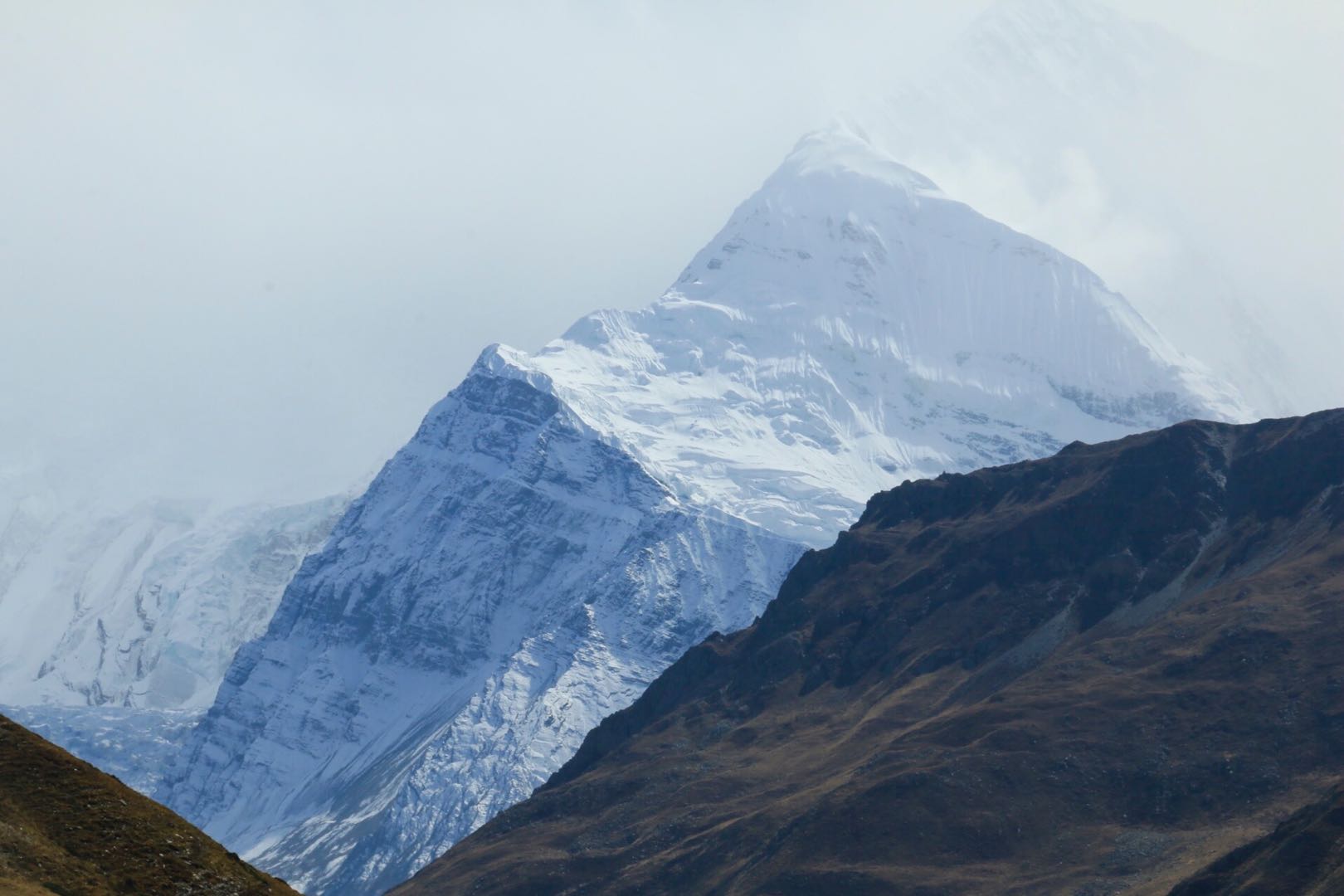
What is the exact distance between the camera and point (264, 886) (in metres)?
91.4

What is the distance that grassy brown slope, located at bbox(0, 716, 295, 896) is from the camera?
3489 inches

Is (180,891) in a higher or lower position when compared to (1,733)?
lower

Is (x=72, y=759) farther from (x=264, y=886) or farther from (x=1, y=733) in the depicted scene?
(x=264, y=886)

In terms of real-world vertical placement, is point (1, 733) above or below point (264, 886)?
above

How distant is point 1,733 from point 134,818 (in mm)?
7033

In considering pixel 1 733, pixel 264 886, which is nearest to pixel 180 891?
pixel 264 886

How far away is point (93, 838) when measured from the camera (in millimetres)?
91000

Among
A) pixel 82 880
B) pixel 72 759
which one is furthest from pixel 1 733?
pixel 82 880

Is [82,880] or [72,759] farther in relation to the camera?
[72,759]

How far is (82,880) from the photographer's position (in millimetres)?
88062

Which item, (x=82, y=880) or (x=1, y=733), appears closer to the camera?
(x=82, y=880)

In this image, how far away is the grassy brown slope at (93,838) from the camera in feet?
291

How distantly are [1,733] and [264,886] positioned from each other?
13.0 metres

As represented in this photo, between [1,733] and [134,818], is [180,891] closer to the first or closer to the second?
[134,818]
